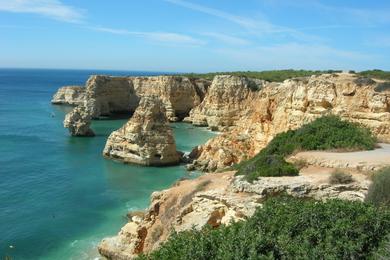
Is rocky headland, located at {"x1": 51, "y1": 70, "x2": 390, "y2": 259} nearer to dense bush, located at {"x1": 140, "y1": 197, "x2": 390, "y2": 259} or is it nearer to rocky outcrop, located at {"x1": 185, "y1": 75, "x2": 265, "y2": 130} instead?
rocky outcrop, located at {"x1": 185, "y1": 75, "x2": 265, "y2": 130}

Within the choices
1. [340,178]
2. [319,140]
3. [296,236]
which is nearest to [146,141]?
[319,140]

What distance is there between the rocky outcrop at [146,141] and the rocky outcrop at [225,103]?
21.7 m

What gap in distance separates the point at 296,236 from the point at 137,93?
7007 cm

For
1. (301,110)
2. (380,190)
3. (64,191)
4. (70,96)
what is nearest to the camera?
(380,190)

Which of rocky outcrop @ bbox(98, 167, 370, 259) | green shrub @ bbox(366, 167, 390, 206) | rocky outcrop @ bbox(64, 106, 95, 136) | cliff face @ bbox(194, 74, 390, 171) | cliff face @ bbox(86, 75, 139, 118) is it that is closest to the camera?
green shrub @ bbox(366, 167, 390, 206)

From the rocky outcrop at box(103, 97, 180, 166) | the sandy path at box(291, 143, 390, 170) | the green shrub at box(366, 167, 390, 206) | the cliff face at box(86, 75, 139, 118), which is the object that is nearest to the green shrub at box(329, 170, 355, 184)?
the green shrub at box(366, 167, 390, 206)

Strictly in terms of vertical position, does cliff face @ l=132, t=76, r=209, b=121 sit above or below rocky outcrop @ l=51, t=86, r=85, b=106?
above

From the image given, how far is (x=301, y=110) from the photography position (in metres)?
29.2

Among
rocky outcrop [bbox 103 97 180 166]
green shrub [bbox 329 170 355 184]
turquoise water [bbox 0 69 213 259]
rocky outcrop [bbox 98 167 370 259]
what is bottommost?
turquoise water [bbox 0 69 213 259]

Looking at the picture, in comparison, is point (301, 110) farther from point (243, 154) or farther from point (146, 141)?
point (146, 141)

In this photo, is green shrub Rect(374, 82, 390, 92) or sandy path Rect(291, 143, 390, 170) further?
green shrub Rect(374, 82, 390, 92)

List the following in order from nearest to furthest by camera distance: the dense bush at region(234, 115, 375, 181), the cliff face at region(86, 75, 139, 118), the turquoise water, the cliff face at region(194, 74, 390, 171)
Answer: the dense bush at region(234, 115, 375, 181)
the turquoise water
the cliff face at region(194, 74, 390, 171)
the cliff face at region(86, 75, 139, 118)

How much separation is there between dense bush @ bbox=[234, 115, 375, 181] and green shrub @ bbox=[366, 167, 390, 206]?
16.1 feet

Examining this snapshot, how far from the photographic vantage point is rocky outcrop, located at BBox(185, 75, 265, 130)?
64.6 meters
